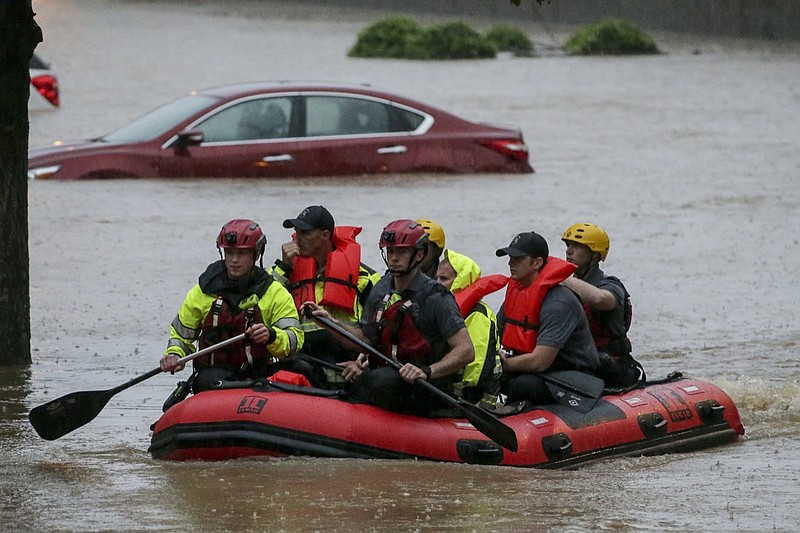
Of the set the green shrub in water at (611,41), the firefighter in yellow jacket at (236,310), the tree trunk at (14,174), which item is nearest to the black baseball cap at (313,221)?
the firefighter in yellow jacket at (236,310)

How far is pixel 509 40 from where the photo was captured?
134 feet

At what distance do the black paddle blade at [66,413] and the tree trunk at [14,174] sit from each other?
7.71 ft

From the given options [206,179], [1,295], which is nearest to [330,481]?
[1,295]

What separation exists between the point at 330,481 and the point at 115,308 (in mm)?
6025

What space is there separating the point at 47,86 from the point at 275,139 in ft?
29.0

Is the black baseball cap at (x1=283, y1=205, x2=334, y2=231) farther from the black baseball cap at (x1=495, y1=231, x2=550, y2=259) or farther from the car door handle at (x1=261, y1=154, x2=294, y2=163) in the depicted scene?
the car door handle at (x1=261, y1=154, x2=294, y2=163)

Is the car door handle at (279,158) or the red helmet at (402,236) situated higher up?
the car door handle at (279,158)

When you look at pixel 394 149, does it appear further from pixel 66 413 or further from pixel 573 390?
pixel 66 413

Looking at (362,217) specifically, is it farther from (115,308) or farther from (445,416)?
(445,416)

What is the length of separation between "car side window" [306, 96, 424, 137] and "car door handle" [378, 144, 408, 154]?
0.64 feet

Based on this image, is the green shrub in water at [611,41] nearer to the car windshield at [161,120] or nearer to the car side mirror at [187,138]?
the car windshield at [161,120]

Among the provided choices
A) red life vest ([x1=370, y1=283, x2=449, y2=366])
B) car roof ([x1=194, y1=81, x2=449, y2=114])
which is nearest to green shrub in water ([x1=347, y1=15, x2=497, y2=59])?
car roof ([x1=194, y1=81, x2=449, y2=114])

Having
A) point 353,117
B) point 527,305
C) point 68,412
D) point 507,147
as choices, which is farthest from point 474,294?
point 507,147

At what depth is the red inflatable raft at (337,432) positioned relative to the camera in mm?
8492
